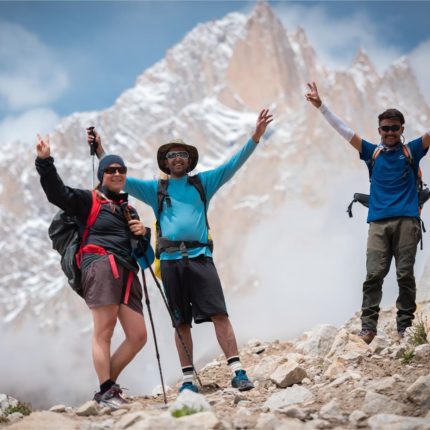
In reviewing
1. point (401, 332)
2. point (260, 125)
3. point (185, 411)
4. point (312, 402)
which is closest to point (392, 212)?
point (401, 332)

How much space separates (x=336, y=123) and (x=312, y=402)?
Answer: 4005 mm

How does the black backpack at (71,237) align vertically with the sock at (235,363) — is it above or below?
above

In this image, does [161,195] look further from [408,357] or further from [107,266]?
[408,357]

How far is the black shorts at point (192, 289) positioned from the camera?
7.40m

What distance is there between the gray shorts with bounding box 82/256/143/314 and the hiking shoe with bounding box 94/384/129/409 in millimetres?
859

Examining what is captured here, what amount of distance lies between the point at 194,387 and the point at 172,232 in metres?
1.75

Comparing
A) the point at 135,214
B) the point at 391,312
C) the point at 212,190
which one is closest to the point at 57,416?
the point at 135,214

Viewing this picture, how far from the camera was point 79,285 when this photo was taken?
706 centimetres

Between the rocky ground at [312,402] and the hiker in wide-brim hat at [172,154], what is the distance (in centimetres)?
268

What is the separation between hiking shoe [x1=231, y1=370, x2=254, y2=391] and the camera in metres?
7.18

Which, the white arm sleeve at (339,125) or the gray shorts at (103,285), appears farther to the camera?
the white arm sleeve at (339,125)

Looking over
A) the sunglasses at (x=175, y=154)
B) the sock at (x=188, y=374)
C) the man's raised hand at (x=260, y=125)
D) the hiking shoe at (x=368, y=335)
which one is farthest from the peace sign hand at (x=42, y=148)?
the hiking shoe at (x=368, y=335)

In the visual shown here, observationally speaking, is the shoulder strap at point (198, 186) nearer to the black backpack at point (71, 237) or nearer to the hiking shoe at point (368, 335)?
the black backpack at point (71, 237)

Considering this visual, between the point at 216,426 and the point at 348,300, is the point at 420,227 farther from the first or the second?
the point at 348,300
